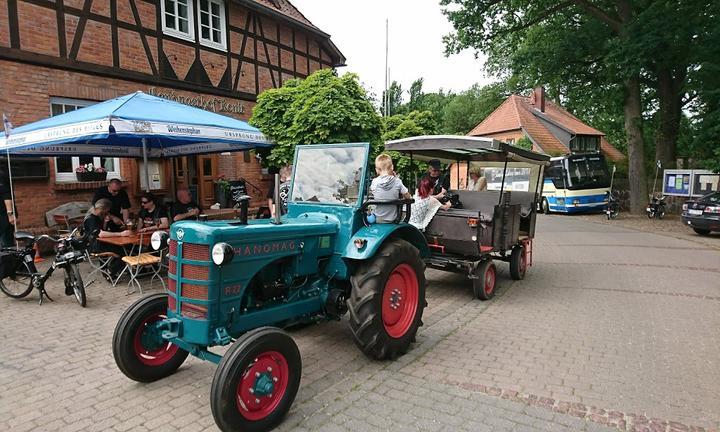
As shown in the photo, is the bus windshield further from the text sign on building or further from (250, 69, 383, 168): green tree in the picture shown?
the text sign on building

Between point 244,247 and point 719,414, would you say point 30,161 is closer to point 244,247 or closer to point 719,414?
point 244,247

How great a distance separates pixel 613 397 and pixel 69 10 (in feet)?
37.9

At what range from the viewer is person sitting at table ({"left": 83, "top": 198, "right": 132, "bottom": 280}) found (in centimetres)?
661

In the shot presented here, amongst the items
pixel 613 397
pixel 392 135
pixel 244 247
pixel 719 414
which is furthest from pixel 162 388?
pixel 392 135

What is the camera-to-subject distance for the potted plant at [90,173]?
9.43m

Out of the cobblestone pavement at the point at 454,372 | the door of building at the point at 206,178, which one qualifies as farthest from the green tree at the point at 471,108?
the cobblestone pavement at the point at 454,372

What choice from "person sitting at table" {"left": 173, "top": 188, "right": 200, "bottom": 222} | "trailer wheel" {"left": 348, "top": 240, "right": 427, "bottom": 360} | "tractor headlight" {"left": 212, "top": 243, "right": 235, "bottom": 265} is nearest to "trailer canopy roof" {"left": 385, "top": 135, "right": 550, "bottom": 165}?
"trailer wheel" {"left": 348, "top": 240, "right": 427, "bottom": 360}

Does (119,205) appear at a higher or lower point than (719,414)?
higher

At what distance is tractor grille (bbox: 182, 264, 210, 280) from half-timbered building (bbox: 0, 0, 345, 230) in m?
7.20

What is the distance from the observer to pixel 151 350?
3660 mm

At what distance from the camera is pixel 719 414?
10.7 feet

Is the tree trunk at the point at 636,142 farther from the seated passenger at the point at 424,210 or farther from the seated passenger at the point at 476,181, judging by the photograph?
the seated passenger at the point at 424,210

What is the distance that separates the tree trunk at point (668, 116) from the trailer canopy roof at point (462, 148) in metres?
14.0

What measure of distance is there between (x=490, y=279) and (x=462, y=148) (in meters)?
1.86
